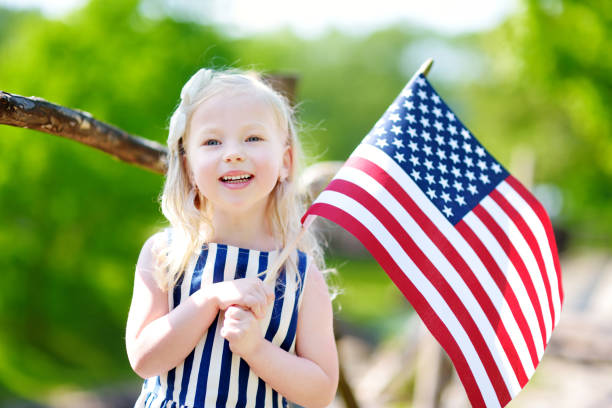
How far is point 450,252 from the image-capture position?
213 cm

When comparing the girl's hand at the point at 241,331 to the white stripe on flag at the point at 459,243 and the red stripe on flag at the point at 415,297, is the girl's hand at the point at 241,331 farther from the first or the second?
the white stripe on flag at the point at 459,243

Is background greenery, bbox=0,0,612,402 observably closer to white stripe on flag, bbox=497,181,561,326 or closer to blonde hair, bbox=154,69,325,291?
white stripe on flag, bbox=497,181,561,326

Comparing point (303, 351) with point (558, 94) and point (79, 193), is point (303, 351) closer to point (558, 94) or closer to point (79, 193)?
point (558, 94)

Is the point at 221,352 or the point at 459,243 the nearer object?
the point at 221,352

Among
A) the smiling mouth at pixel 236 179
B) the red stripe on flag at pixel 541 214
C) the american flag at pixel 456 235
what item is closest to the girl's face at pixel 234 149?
the smiling mouth at pixel 236 179


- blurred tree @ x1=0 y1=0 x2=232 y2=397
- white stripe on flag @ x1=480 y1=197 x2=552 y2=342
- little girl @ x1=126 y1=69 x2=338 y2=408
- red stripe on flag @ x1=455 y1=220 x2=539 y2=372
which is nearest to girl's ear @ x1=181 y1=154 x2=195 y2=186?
little girl @ x1=126 y1=69 x2=338 y2=408

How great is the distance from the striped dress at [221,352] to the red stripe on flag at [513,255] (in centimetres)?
74

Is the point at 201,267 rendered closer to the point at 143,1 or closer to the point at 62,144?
the point at 62,144

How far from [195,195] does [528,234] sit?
119 centimetres

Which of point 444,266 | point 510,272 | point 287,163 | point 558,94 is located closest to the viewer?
point 287,163

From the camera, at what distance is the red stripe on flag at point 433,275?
6.73 feet

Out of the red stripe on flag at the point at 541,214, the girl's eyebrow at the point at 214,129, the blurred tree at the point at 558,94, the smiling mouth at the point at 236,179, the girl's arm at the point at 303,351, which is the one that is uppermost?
the blurred tree at the point at 558,94

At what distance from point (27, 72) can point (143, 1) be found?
3011 mm

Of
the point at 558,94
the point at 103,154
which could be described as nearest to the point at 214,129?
the point at 558,94
